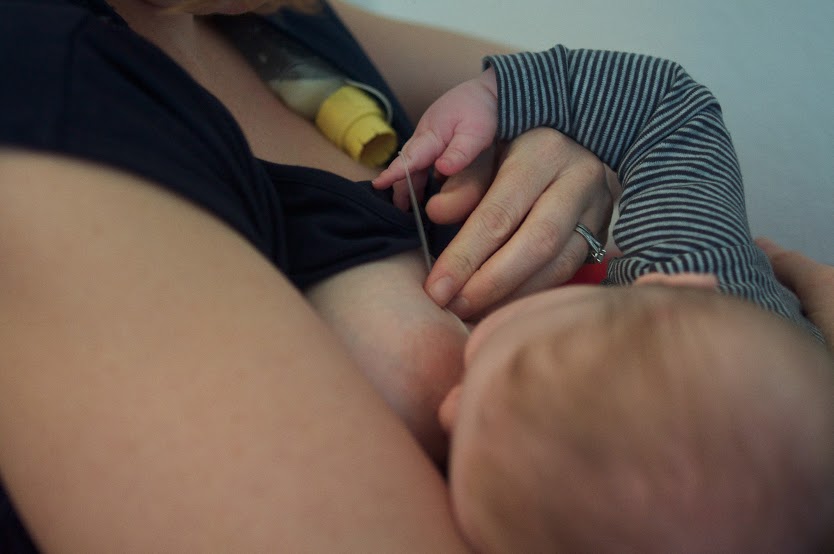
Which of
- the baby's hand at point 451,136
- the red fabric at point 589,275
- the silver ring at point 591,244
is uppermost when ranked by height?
the baby's hand at point 451,136

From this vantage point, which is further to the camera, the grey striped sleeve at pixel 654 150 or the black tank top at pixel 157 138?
the grey striped sleeve at pixel 654 150

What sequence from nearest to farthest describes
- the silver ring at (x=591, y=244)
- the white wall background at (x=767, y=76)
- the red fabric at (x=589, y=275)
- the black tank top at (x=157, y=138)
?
the black tank top at (x=157, y=138) < the silver ring at (x=591, y=244) < the red fabric at (x=589, y=275) < the white wall background at (x=767, y=76)

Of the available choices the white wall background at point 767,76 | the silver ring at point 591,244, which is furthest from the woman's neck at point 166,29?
the white wall background at point 767,76

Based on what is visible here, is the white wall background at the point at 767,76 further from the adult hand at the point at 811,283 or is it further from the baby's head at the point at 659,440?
the baby's head at the point at 659,440

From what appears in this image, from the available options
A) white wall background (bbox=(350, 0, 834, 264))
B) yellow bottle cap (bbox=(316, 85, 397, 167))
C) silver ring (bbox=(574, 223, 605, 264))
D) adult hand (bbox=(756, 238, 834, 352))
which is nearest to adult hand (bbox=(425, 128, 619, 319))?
silver ring (bbox=(574, 223, 605, 264))

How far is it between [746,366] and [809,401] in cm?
5

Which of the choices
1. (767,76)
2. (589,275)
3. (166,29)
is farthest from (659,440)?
(767,76)

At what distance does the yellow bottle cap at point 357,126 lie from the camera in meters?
0.77

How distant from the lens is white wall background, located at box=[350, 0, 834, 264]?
1.18 metres

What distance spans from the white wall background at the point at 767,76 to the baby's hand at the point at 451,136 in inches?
28.8

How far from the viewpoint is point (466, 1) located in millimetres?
1380

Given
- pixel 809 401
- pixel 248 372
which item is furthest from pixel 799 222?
pixel 248 372

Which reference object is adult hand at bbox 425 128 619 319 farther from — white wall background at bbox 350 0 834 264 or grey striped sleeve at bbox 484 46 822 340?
white wall background at bbox 350 0 834 264

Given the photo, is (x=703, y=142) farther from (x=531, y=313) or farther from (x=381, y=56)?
(x=381, y=56)
